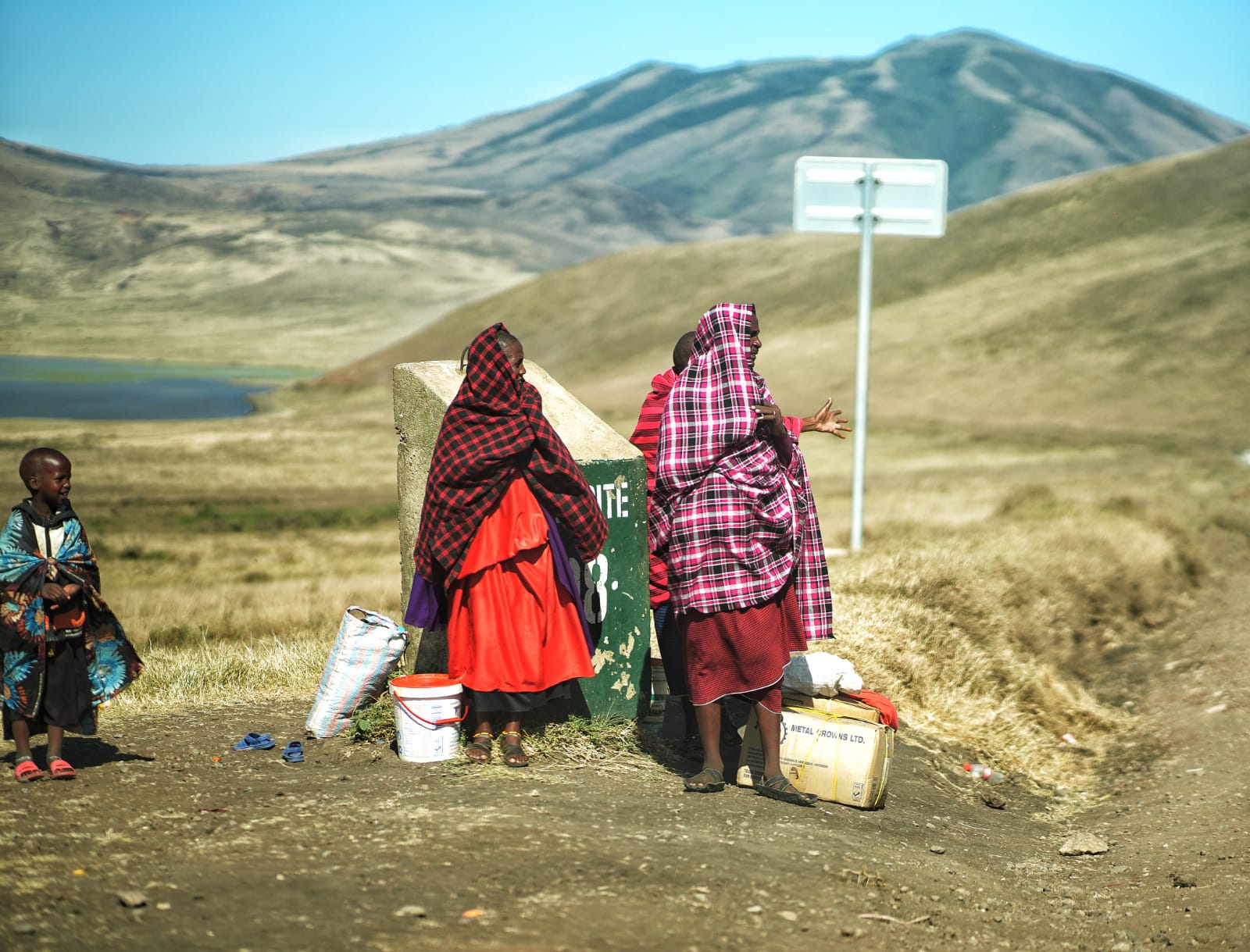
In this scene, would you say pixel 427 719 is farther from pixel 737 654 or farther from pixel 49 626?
pixel 49 626

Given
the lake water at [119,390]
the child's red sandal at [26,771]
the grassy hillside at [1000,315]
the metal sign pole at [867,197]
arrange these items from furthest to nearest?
the lake water at [119,390]
the grassy hillside at [1000,315]
the metal sign pole at [867,197]
the child's red sandal at [26,771]

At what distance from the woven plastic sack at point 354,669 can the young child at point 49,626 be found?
0.95 meters

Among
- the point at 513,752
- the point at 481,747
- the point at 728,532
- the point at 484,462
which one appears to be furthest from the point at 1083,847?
the point at 484,462

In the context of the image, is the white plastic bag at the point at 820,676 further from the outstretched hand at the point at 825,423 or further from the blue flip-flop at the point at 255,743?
the blue flip-flop at the point at 255,743

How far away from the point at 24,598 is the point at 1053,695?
21.8 feet

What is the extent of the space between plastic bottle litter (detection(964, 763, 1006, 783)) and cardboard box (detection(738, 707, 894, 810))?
165 cm

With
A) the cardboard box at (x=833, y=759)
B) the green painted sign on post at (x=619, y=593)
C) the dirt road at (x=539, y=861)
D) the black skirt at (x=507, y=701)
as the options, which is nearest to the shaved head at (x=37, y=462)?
the dirt road at (x=539, y=861)

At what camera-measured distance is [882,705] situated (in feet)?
20.1

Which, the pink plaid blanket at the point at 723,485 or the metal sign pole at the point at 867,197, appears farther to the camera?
the metal sign pole at the point at 867,197

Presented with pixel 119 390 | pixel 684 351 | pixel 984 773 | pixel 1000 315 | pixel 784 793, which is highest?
pixel 1000 315

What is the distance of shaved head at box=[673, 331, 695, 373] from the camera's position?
6.05m

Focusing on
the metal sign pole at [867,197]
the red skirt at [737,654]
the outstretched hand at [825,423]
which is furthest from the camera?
the metal sign pole at [867,197]

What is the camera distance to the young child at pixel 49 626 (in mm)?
5219

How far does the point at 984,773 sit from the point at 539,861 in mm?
Answer: 3637
